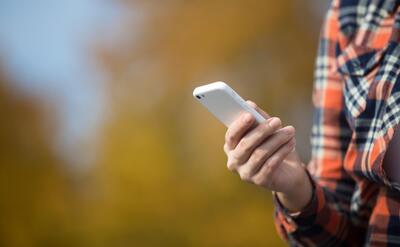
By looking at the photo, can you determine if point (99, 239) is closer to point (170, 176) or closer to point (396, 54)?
point (170, 176)

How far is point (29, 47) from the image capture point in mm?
1240

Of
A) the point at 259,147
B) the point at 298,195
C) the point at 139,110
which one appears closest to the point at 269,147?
the point at 259,147

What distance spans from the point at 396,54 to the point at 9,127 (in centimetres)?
97

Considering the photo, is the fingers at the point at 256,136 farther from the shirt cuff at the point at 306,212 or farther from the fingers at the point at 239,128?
the shirt cuff at the point at 306,212

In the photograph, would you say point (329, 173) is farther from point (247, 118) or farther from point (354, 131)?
point (247, 118)

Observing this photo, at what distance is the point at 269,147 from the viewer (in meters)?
0.54

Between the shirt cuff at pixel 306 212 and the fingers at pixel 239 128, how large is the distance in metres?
0.17

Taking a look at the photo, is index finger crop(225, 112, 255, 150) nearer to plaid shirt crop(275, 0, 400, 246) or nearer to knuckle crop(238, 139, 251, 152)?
knuckle crop(238, 139, 251, 152)

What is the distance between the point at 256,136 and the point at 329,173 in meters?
0.24

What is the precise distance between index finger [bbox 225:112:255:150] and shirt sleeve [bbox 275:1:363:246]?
0.18 metres

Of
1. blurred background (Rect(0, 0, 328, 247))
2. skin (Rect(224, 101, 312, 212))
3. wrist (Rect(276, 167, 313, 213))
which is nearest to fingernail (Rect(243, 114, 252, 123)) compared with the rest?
skin (Rect(224, 101, 312, 212))

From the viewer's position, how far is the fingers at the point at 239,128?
1.68 ft

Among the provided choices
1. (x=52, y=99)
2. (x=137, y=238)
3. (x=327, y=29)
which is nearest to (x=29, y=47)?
(x=52, y=99)

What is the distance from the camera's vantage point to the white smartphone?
0.50m
